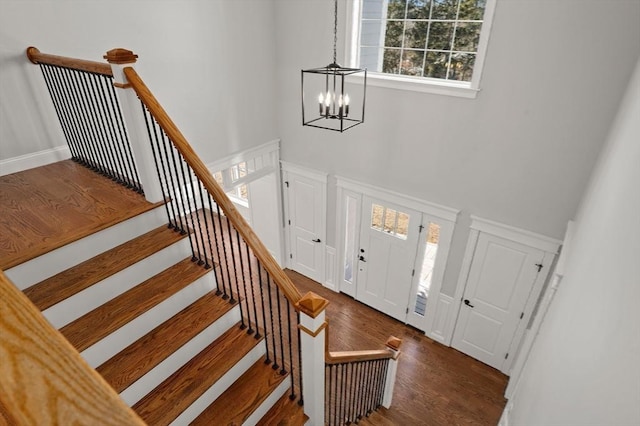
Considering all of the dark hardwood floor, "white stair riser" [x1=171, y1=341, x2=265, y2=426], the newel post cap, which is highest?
the newel post cap

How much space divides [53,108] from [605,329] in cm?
400

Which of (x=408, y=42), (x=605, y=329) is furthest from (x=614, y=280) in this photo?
(x=408, y=42)

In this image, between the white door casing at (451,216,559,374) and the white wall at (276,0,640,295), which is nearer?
Result: the white wall at (276,0,640,295)

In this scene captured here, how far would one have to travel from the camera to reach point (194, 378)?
2178 mm

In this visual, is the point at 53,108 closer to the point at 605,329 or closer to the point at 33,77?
the point at 33,77

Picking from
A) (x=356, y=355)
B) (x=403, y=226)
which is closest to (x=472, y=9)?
(x=403, y=226)

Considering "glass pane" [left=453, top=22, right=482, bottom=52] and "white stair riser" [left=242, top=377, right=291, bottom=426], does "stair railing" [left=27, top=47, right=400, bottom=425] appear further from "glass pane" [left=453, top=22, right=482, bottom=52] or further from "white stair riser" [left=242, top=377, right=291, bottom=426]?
"glass pane" [left=453, top=22, right=482, bottom=52]

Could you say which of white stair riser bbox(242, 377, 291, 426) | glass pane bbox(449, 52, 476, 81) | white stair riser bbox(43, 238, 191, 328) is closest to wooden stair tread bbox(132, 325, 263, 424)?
white stair riser bbox(242, 377, 291, 426)

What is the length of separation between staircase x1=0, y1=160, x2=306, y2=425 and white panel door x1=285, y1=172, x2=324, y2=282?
308 cm

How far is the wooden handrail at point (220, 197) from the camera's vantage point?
1979mm

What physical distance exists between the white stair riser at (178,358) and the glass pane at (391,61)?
3299mm

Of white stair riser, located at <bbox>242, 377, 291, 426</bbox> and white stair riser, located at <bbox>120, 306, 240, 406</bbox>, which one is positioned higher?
white stair riser, located at <bbox>120, 306, 240, 406</bbox>

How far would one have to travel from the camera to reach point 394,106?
425 centimetres

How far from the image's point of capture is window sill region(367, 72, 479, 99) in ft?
12.3
